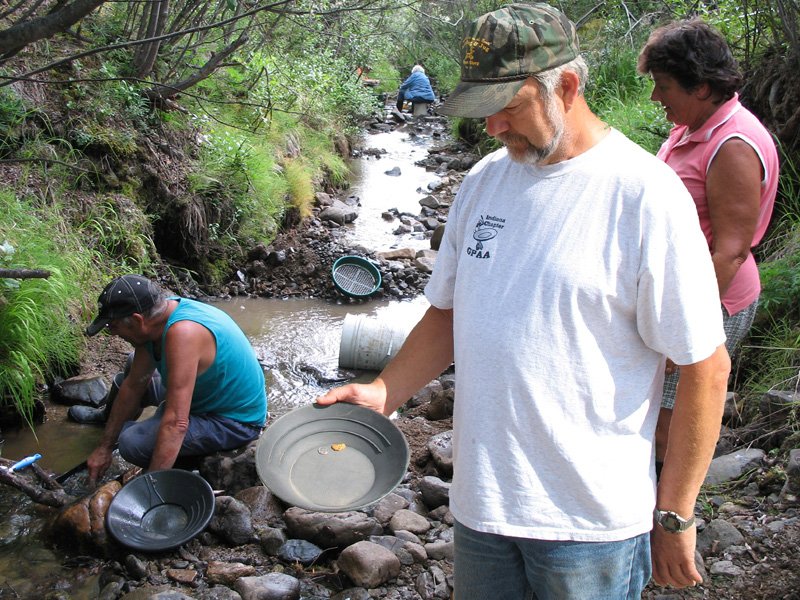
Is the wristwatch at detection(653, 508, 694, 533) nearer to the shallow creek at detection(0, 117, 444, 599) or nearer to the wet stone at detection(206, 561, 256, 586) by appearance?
the wet stone at detection(206, 561, 256, 586)

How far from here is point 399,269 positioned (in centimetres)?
782

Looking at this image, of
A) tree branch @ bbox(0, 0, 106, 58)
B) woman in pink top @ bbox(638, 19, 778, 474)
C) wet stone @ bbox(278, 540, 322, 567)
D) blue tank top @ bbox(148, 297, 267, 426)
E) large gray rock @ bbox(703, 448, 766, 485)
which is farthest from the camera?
blue tank top @ bbox(148, 297, 267, 426)

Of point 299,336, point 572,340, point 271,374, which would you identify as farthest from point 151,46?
Result: point 572,340

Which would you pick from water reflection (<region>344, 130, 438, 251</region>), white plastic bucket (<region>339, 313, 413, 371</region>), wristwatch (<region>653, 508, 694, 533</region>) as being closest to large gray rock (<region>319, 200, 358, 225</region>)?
water reflection (<region>344, 130, 438, 251</region>)

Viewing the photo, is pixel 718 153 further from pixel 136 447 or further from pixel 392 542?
pixel 136 447

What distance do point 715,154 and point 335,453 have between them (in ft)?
5.04

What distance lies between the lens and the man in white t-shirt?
1502 mm

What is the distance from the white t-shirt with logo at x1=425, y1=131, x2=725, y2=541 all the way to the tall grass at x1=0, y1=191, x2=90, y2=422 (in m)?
3.40

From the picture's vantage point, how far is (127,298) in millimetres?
3539

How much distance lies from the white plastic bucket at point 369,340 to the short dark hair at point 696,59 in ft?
11.4

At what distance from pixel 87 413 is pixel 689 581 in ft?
13.3

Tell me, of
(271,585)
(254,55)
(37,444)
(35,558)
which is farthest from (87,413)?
(254,55)

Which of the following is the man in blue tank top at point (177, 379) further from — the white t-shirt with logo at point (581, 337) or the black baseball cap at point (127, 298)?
the white t-shirt with logo at point (581, 337)

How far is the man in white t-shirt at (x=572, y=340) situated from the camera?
1.50 metres
